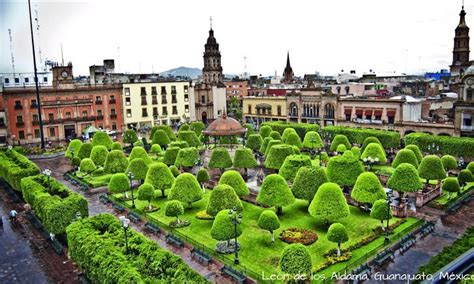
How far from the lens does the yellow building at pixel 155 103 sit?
266 ft

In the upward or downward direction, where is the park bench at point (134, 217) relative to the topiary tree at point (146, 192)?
downward

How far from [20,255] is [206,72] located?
69917 mm

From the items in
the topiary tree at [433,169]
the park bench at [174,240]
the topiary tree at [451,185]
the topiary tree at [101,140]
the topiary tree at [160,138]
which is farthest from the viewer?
the topiary tree at [160,138]

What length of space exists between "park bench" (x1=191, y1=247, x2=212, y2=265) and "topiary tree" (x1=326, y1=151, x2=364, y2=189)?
15.5 meters

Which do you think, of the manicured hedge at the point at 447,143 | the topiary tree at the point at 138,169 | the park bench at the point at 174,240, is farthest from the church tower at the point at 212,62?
the park bench at the point at 174,240

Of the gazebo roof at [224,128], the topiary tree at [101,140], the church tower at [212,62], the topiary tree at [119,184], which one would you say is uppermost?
the church tower at [212,62]

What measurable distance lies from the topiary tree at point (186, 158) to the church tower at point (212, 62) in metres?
46.8

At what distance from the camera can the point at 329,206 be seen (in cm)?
2873

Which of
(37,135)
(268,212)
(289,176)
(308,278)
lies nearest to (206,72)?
(37,135)

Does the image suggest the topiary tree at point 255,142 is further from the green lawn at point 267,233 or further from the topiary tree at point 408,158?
the topiary tree at point 408,158

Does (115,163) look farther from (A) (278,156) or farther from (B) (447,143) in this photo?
(B) (447,143)

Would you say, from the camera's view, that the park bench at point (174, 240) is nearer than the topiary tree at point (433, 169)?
Yes

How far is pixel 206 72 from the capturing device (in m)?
92.8

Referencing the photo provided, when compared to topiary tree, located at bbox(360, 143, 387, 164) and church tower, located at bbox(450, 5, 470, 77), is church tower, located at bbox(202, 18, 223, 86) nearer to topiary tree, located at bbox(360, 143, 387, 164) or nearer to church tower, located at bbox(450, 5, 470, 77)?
topiary tree, located at bbox(360, 143, 387, 164)
